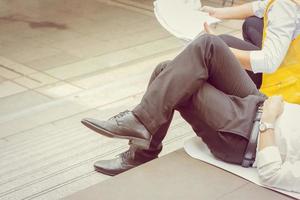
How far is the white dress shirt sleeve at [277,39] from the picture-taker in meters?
2.72

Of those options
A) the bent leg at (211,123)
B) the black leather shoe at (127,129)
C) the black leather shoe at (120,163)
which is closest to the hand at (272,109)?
the bent leg at (211,123)

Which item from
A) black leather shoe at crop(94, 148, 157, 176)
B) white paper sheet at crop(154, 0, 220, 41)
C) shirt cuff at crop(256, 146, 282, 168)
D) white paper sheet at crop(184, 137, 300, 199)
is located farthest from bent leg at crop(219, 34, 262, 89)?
shirt cuff at crop(256, 146, 282, 168)

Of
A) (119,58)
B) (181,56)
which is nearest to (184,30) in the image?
(181,56)

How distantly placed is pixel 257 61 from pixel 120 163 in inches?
32.7

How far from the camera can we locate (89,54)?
204 inches

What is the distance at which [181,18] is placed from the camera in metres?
3.15

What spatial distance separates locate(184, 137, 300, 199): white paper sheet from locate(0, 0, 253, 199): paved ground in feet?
1.62

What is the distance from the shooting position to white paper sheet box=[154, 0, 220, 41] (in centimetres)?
308

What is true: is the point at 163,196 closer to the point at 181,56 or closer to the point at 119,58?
the point at 181,56

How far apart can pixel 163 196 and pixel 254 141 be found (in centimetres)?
47

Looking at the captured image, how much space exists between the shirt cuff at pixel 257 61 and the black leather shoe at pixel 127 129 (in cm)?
59

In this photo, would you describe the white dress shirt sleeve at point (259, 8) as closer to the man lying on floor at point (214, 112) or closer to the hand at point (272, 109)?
the man lying on floor at point (214, 112)

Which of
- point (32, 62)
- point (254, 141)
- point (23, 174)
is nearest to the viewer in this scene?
point (254, 141)

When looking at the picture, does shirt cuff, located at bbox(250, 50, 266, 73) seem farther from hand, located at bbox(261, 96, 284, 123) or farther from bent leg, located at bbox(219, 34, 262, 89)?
bent leg, located at bbox(219, 34, 262, 89)
